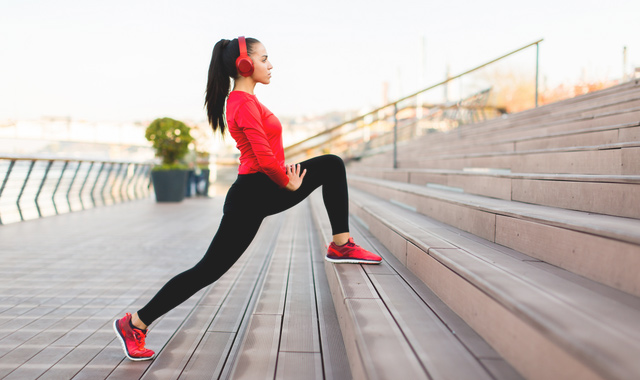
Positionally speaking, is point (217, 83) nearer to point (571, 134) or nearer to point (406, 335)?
point (406, 335)

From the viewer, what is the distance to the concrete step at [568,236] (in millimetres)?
1263

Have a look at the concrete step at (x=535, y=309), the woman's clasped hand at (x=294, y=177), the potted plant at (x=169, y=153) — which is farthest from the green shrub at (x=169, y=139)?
the concrete step at (x=535, y=309)

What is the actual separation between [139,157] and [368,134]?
22.6 ft

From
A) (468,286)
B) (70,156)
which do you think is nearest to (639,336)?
(468,286)

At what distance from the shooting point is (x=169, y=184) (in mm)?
9555

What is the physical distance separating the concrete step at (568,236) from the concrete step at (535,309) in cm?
4

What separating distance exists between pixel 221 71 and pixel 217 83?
2.3 inches

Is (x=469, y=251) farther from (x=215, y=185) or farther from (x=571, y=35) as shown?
(x=215, y=185)

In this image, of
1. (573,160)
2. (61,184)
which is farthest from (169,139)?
(573,160)

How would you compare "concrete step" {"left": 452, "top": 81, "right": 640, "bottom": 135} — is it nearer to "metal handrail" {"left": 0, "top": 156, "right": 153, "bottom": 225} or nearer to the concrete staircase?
the concrete staircase

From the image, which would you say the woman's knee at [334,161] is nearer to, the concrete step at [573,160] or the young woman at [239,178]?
the young woman at [239,178]

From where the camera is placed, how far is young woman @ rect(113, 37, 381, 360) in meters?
1.79

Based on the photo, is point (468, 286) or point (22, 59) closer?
point (468, 286)

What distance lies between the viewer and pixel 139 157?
12.4 metres
